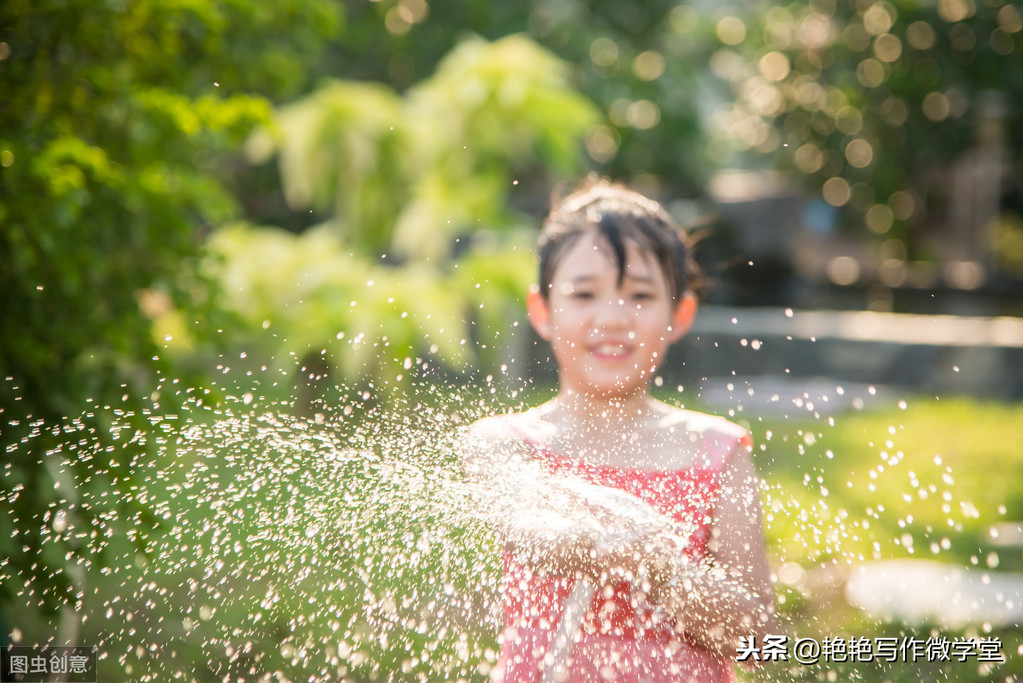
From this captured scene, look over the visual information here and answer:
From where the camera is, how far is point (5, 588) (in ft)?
6.46

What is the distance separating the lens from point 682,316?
1.87 meters

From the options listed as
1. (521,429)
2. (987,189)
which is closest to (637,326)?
(521,429)

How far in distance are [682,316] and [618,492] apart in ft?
1.25

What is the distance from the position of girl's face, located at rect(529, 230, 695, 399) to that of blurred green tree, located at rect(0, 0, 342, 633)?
1009 mm

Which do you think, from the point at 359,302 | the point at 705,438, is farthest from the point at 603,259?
the point at 359,302

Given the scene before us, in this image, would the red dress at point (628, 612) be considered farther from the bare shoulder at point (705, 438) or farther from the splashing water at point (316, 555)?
the splashing water at point (316, 555)

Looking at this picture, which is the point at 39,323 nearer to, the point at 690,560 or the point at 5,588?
the point at 5,588

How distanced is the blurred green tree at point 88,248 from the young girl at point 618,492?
87 centimetres

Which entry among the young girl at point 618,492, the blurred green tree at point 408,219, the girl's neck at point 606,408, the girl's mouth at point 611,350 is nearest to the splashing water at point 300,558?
the young girl at point 618,492

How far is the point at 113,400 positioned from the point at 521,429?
102 cm

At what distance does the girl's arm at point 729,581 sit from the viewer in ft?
5.42

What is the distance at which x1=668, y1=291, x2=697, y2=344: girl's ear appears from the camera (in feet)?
6.01

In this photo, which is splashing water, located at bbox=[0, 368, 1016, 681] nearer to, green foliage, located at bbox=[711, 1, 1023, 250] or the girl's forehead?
the girl's forehead

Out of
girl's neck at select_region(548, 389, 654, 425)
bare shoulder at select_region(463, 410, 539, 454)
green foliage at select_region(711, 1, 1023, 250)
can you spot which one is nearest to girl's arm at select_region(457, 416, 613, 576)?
bare shoulder at select_region(463, 410, 539, 454)
